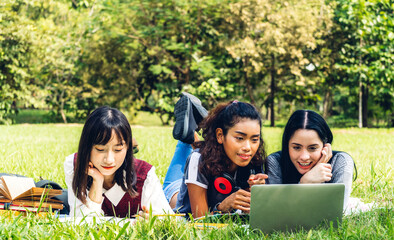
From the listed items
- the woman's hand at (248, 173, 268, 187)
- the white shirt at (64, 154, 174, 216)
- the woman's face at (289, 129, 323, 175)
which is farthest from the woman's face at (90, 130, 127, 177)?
the woman's face at (289, 129, 323, 175)

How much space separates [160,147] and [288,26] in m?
9.00

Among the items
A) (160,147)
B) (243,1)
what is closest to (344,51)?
(243,1)

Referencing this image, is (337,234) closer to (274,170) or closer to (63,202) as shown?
(274,170)

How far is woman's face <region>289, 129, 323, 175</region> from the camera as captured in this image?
2986mm

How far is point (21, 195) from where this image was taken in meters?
2.85

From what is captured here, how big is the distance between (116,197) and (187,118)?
1149 mm

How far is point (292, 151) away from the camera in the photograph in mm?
3037

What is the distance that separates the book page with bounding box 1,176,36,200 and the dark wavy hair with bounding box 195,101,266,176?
48.1 inches

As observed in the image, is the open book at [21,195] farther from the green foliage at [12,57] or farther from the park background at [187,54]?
the green foliage at [12,57]

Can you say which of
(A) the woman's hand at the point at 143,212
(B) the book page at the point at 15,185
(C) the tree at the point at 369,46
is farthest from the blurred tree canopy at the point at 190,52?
(A) the woman's hand at the point at 143,212

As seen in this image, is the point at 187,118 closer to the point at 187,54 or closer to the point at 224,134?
the point at 224,134

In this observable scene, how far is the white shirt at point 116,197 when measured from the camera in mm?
2756

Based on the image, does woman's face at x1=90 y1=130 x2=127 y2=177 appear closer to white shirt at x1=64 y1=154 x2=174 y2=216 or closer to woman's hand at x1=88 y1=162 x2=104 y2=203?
woman's hand at x1=88 y1=162 x2=104 y2=203

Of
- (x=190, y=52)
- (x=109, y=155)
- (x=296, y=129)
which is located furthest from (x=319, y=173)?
(x=190, y=52)
